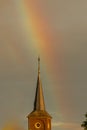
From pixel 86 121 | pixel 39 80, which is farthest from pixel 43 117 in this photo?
pixel 86 121

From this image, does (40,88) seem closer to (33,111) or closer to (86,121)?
(33,111)

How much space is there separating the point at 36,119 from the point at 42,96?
223 inches

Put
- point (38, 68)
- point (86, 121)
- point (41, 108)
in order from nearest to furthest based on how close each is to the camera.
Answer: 1. point (86, 121)
2. point (41, 108)
3. point (38, 68)

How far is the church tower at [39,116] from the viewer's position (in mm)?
128875

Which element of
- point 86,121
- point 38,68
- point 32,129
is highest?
point 38,68

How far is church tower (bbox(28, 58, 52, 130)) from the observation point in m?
129

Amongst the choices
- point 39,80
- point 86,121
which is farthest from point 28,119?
point 86,121

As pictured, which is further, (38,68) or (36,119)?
(38,68)

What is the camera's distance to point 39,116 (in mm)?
130375

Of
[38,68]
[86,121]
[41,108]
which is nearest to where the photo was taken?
[86,121]

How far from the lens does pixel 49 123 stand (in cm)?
13400

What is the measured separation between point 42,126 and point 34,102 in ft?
22.1

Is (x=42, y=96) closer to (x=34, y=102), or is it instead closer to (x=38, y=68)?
(x=34, y=102)

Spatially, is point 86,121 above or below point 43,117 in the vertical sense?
below
